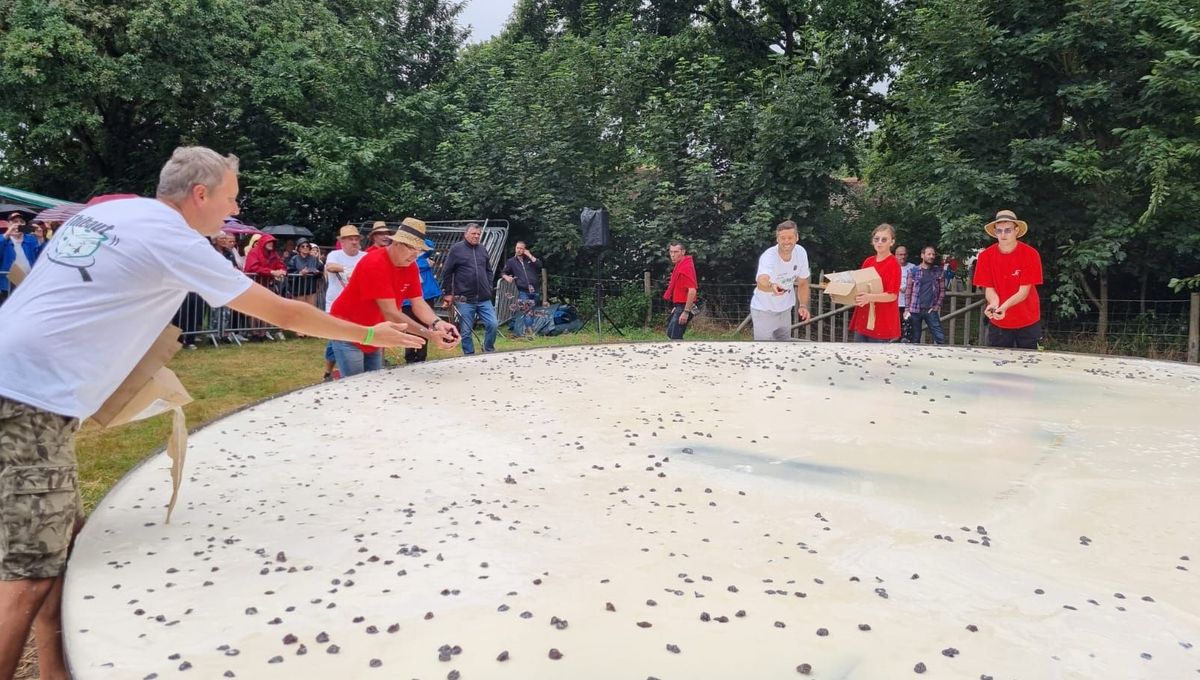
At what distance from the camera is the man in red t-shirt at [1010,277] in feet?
18.0

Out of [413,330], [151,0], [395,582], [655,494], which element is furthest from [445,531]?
[151,0]

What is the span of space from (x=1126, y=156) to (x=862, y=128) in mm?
6269

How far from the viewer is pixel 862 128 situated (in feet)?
50.8

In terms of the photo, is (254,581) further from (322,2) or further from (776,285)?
(322,2)

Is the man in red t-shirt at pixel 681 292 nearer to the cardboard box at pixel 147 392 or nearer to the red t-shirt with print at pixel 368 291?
the red t-shirt with print at pixel 368 291

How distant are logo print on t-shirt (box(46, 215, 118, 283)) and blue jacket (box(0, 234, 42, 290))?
8.35 metres

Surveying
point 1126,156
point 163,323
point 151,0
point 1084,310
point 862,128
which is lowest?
point 1084,310

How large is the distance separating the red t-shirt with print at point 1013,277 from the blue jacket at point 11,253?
955 cm

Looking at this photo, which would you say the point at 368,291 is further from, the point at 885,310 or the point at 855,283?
the point at 885,310

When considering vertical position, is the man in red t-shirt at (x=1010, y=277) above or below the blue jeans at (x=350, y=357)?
above

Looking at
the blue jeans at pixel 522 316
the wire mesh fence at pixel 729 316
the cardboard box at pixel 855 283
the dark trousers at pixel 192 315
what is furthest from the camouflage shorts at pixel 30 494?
the blue jeans at pixel 522 316

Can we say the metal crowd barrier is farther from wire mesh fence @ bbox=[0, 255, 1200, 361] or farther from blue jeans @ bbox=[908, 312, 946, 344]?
blue jeans @ bbox=[908, 312, 946, 344]

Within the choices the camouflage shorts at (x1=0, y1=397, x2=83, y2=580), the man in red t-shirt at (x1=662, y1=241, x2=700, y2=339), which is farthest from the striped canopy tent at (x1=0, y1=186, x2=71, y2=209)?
the camouflage shorts at (x1=0, y1=397, x2=83, y2=580)

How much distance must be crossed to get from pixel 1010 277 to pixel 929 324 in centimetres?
524
